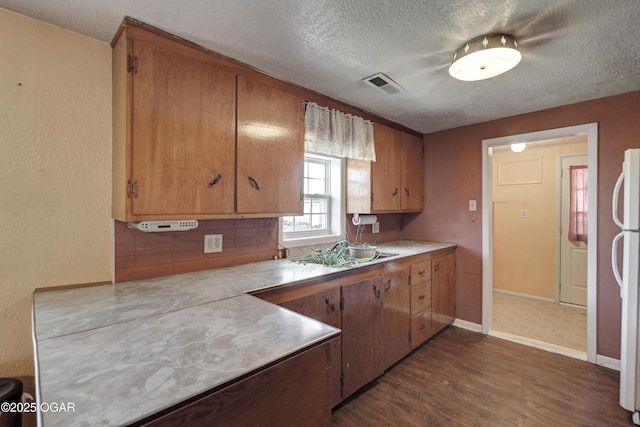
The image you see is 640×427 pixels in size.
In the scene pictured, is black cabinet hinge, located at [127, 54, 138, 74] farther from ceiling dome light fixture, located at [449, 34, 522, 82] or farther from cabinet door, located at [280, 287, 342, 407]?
ceiling dome light fixture, located at [449, 34, 522, 82]

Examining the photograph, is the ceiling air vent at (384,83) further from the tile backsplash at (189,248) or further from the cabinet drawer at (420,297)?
the cabinet drawer at (420,297)

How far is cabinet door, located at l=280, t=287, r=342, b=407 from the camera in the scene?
1.70 meters

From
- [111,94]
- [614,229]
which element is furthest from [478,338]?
[111,94]

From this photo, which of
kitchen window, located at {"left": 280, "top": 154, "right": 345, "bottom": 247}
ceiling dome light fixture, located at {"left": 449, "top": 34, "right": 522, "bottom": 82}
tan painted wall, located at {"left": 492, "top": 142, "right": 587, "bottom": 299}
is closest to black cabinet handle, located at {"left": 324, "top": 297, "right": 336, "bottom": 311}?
kitchen window, located at {"left": 280, "top": 154, "right": 345, "bottom": 247}

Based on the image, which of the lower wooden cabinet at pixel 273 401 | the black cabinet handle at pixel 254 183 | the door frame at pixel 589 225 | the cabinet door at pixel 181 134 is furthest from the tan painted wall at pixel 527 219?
the lower wooden cabinet at pixel 273 401

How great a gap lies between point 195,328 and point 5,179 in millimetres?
1232

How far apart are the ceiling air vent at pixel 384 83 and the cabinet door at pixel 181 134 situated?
3.12 feet

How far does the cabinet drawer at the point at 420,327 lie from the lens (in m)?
2.55

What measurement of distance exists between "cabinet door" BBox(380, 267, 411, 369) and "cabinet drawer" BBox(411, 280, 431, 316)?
3.2 inches

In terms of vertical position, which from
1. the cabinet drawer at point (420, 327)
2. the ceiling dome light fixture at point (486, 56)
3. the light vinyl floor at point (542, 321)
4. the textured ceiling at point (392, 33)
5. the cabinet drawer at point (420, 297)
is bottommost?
the light vinyl floor at point (542, 321)

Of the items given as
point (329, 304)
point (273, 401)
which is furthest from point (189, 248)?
point (273, 401)

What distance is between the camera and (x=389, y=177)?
3029 mm

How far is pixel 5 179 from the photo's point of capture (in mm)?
1348

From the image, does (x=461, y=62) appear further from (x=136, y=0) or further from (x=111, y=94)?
(x=111, y=94)
